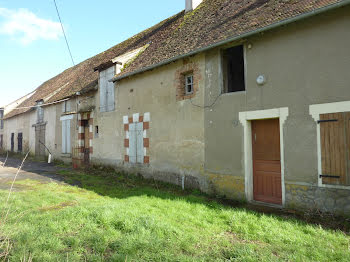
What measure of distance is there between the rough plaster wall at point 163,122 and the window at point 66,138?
3.70 meters

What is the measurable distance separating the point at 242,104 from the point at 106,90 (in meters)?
6.67

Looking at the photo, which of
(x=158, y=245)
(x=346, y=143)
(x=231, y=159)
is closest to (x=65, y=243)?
(x=158, y=245)

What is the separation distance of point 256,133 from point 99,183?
534cm

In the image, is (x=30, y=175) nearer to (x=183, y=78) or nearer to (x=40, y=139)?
(x=183, y=78)

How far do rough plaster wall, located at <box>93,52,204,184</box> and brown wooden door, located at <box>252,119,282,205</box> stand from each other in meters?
1.52

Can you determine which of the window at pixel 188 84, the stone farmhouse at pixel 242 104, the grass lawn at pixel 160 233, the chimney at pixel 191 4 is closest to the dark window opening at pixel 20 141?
the stone farmhouse at pixel 242 104

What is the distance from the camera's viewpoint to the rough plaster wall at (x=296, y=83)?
471cm

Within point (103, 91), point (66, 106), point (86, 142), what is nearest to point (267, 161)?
point (103, 91)

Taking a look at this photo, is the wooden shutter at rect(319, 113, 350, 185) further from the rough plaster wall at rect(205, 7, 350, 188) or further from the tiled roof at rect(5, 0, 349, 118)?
the tiled roof at rect(5, 0, 349, 118)

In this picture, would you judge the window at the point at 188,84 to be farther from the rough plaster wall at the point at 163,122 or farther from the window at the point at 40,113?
the window at the point at 40,113

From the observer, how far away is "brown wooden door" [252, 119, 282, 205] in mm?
5617

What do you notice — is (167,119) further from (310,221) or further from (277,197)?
(310,221)

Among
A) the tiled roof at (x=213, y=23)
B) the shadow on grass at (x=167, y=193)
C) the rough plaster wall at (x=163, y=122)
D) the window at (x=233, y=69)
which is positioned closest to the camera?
the shadow on grass at (x=167, y=193)

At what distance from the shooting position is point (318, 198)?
189 inches
